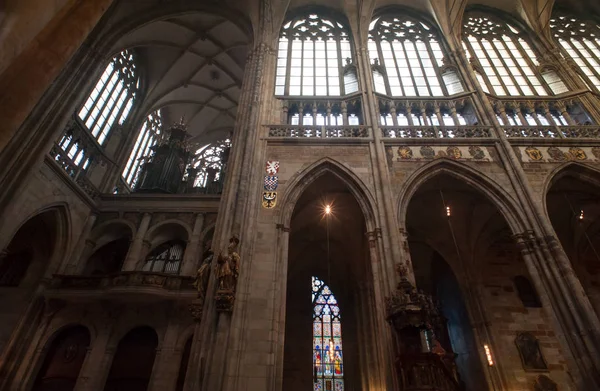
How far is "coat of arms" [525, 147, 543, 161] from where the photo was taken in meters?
9.69

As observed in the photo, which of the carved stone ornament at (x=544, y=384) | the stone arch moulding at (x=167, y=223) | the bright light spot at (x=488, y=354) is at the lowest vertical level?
the carved stone ornament at (x=544, y=384)

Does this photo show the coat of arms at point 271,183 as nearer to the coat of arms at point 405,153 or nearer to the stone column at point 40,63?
the coat of arms at point 405,153

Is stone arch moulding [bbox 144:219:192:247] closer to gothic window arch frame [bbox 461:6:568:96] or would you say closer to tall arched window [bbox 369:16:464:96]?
tall arched window [bbox 369:16:464:96]

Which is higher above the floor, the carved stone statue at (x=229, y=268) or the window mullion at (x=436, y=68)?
the window mullion at (x=436, y=68)

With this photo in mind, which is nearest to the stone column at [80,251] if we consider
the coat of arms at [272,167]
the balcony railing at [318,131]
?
the coat of arms at [272,167]

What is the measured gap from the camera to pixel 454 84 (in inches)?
494

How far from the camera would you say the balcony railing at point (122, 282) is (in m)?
10.9

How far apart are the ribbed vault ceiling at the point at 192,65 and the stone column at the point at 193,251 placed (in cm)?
855

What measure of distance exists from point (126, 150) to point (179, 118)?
5806 mm

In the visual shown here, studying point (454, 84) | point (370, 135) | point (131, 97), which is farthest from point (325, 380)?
point (131, 97)

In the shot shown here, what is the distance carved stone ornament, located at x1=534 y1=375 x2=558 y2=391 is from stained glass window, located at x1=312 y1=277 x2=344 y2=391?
621 cm

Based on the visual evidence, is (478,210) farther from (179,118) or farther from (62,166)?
(179,118)

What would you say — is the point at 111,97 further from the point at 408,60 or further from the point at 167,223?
the point at 408,60

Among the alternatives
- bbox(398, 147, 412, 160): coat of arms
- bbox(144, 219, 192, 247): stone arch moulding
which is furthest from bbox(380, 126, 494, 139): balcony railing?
bbox(144, 219, 192, 247): stone arch moulding
